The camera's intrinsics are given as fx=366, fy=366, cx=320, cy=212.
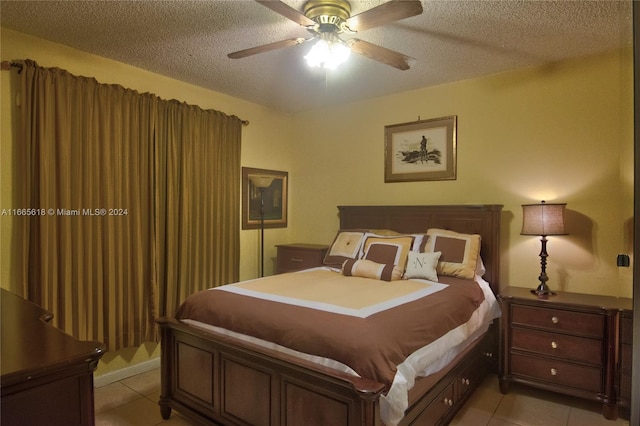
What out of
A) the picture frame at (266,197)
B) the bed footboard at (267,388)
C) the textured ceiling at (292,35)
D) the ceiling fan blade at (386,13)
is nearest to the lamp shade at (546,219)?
the bed footboard at (267,388)

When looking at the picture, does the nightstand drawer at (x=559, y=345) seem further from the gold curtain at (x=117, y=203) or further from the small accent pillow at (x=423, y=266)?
the gold curtain at (x=117, y=203)

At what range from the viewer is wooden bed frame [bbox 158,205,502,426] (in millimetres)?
1580

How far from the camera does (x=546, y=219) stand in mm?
2777

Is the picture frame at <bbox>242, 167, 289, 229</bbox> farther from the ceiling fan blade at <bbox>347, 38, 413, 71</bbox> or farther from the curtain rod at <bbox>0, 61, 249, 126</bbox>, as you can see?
the ceiling fan blade at <bbox>347, 38, 413, 71</bbox>

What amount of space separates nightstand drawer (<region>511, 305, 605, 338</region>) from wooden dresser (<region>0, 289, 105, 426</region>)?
8.96 feet

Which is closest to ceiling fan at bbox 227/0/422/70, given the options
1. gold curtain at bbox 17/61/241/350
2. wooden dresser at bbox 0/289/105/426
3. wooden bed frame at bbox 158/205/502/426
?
gold curtain at bbox 17/61/241/350

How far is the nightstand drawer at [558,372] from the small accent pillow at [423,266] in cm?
84

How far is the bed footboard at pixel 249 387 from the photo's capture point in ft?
5.12

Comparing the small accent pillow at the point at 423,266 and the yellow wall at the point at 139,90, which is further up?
the yellow wall at the point at 139,90

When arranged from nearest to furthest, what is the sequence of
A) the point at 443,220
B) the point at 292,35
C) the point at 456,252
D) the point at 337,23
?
1. the point at 337,23
2. the point at 292,35
3. the point at 456,252
4. the point at 443,220

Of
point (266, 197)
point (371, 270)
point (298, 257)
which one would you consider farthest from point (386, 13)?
point (266, 197)

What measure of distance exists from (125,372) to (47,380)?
2397 millimetres

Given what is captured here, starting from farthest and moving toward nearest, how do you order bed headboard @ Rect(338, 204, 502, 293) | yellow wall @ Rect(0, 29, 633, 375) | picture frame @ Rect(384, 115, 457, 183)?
picture frame @ Rect(384, 115, 457, 183), bed headboard @ Rect(338, 204, 502, 293), yellow wall @ Rect(0, 29, 633, 375)

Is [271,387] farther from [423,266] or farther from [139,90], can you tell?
[139,90]
